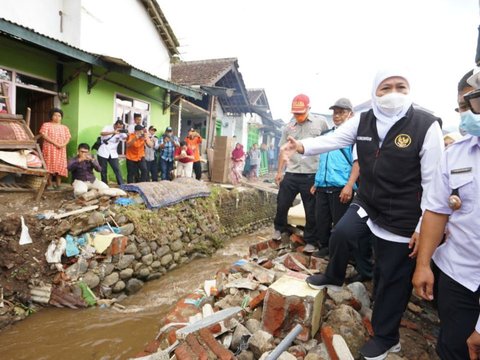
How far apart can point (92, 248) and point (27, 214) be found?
1.13 meters

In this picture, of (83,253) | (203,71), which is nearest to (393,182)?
(83,253)

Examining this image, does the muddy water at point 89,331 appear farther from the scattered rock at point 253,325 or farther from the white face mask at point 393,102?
the white face mask at point 393,102

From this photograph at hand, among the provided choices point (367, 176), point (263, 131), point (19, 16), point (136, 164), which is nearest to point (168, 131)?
point (136, 164)

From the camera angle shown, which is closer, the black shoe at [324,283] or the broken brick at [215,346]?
the broken brick at [215,346]

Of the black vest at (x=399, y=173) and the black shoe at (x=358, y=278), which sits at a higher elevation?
the black vest at (x=399, y=173)

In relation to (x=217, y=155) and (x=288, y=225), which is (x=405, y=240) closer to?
(x=288, y=225)

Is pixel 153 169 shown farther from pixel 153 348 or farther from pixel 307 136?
pixel 153 348

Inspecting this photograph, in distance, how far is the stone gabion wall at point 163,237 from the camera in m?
5.16

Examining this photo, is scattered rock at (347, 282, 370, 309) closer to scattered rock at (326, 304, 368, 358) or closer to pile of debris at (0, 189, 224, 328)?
scattered rock at (326, 304, 368, 358)

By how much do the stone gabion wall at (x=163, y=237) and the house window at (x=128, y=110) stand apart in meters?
3.09

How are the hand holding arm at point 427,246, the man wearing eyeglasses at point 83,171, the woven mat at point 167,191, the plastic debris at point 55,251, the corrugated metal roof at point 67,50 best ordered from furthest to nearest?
the woven mat at point 167,191
the man wearing eyeglasses at point 83,171
the corrugated metal roof at point 67,50
the plastic debris at point 55,251
the hand holding arm at point 427,246

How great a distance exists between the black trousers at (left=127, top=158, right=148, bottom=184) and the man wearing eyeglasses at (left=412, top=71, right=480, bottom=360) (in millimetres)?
7089

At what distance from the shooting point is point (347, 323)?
7.39 feet

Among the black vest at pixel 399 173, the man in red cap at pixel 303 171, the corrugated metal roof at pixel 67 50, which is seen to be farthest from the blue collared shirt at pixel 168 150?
the black vest at pixel 399 173
